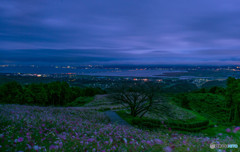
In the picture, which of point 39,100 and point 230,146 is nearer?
point 230,146

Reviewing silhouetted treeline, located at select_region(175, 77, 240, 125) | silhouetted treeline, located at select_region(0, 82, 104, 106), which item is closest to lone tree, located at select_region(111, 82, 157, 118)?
silhouetted treeline, located at select_region(175, 77, 240, 125)

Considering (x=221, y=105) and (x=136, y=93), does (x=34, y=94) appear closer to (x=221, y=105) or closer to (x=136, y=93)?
(x=136, y=93)

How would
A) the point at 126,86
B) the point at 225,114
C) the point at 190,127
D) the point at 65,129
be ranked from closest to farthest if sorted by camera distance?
the point at 65,129 → the point at 190,127 → the point at 126,86 → the point at 225,114

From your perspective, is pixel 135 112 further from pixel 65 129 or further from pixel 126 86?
pixel 65 129

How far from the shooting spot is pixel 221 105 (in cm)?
4788

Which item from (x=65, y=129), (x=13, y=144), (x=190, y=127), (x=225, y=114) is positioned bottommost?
(x=225, y=114)

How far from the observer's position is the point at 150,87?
24.8 metres

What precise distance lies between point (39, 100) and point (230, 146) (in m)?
52.6

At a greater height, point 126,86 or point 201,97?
point 126,86

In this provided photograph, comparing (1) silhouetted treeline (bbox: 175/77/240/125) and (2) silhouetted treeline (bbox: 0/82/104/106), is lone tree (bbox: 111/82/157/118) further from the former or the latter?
(2) silhouetted treeline (bbox: 0/82/104/106)

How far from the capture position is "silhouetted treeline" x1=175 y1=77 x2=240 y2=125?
3716cm

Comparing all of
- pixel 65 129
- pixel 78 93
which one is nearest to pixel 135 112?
pixel 65 129

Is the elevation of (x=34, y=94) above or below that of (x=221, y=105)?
above

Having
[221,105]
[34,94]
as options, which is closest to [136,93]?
[221,105]
